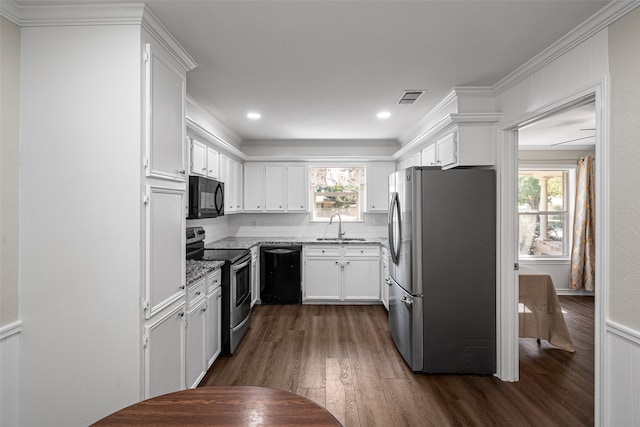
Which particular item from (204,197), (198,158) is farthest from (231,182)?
(204,197)

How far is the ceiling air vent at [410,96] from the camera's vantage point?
3064mm

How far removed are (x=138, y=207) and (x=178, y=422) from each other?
1.05m

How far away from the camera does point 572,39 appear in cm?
203

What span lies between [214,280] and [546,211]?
5522mm

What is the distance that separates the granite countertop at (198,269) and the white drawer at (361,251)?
2.20 m

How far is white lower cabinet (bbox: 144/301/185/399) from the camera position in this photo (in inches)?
70.2

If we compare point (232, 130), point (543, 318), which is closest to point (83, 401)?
point (232, 130)

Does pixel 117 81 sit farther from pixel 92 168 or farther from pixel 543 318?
pixel 543 318

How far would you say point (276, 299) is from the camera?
192 inches

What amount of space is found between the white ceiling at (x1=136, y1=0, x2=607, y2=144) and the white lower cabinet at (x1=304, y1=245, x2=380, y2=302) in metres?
2.15

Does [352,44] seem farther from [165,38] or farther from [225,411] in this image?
[225,411]

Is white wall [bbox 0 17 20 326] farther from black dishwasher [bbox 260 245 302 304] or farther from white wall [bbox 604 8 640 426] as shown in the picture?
black dishwasher [bbox 260 245 302 304]

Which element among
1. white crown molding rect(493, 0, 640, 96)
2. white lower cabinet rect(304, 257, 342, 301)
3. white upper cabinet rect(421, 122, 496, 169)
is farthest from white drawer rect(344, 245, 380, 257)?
white crown molding rect(493, 0, 640, 96)

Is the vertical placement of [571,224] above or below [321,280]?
above
